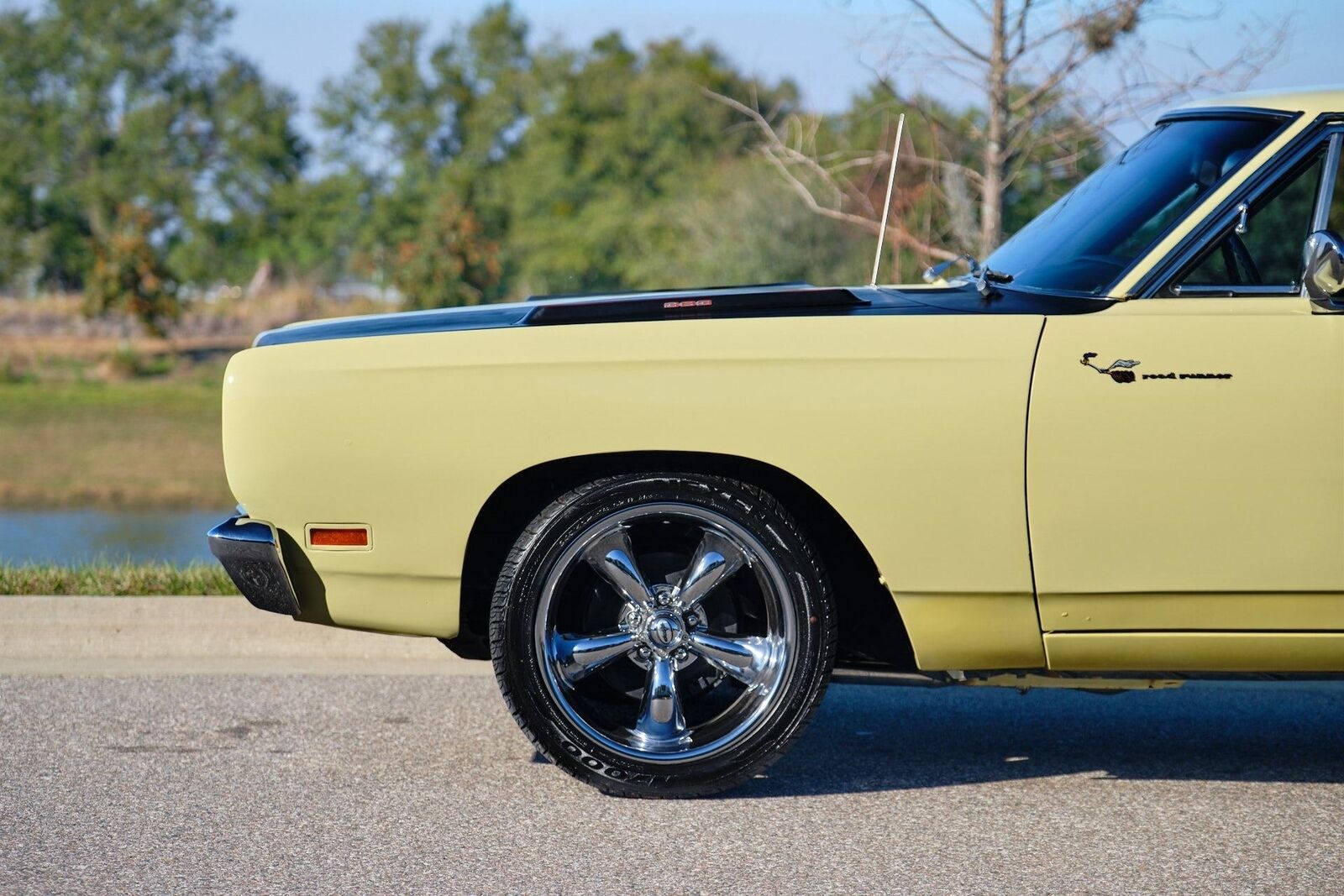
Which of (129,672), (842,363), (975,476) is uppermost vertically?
(842,363)

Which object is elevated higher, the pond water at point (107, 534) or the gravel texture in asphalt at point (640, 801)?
the gravel texture in asphalt at point (640, 801)

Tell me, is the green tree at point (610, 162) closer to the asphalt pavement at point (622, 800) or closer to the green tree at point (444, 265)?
the green tree at point (444, 265)

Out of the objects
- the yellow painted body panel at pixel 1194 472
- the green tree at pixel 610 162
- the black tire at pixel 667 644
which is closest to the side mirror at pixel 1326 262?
the yellow painted body panel at pixel 1194 472

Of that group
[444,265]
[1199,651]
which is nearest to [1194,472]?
[1199,651]

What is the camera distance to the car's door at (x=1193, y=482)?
12.6 ft

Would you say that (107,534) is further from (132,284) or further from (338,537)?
(132,284)

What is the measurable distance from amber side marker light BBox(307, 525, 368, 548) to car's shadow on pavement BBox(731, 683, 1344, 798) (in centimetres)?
121

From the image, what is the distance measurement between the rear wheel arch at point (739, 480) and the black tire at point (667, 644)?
74mm

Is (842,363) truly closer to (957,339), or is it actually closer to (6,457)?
(957,339)

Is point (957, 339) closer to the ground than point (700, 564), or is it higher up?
higher up

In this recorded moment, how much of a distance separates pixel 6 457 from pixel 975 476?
21.0 metres

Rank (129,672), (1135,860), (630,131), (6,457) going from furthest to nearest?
1. (630,131)
2. (6,457)
3. (129,672)
4. (1135,860)

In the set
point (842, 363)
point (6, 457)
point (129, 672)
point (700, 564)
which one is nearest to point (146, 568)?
point (129, 672)

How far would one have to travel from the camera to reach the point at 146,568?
6.52 meters
